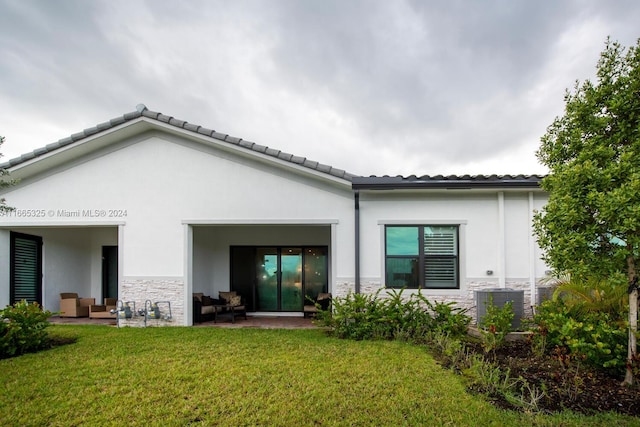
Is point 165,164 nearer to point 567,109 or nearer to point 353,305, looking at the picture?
point 353,305

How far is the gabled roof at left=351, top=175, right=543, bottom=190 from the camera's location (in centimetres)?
867

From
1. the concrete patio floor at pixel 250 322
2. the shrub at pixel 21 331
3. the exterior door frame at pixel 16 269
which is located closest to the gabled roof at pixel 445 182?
the concrete patio floor at pixel 250 322

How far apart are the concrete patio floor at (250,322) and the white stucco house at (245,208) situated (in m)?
1.17

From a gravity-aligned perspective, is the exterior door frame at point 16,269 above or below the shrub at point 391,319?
above

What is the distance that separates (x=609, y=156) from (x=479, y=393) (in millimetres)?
3649

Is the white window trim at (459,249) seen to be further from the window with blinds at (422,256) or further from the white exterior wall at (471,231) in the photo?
the window with blinds at (422,256)

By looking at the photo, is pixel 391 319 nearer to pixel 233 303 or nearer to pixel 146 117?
pixel 233 303

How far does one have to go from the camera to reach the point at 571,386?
4.99m

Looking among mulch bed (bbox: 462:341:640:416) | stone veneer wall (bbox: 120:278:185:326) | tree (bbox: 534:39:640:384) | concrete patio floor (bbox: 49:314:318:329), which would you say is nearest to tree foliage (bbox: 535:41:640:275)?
tree (bbox: 534:39:640:384)

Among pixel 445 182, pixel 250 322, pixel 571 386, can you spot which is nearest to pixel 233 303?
pixel 250 322

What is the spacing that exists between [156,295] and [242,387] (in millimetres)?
5674

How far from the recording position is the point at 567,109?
215 inches

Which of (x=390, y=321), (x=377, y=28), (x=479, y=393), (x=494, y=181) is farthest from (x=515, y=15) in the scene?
(x=479, y=393)

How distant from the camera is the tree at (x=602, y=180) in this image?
4.80 metres
